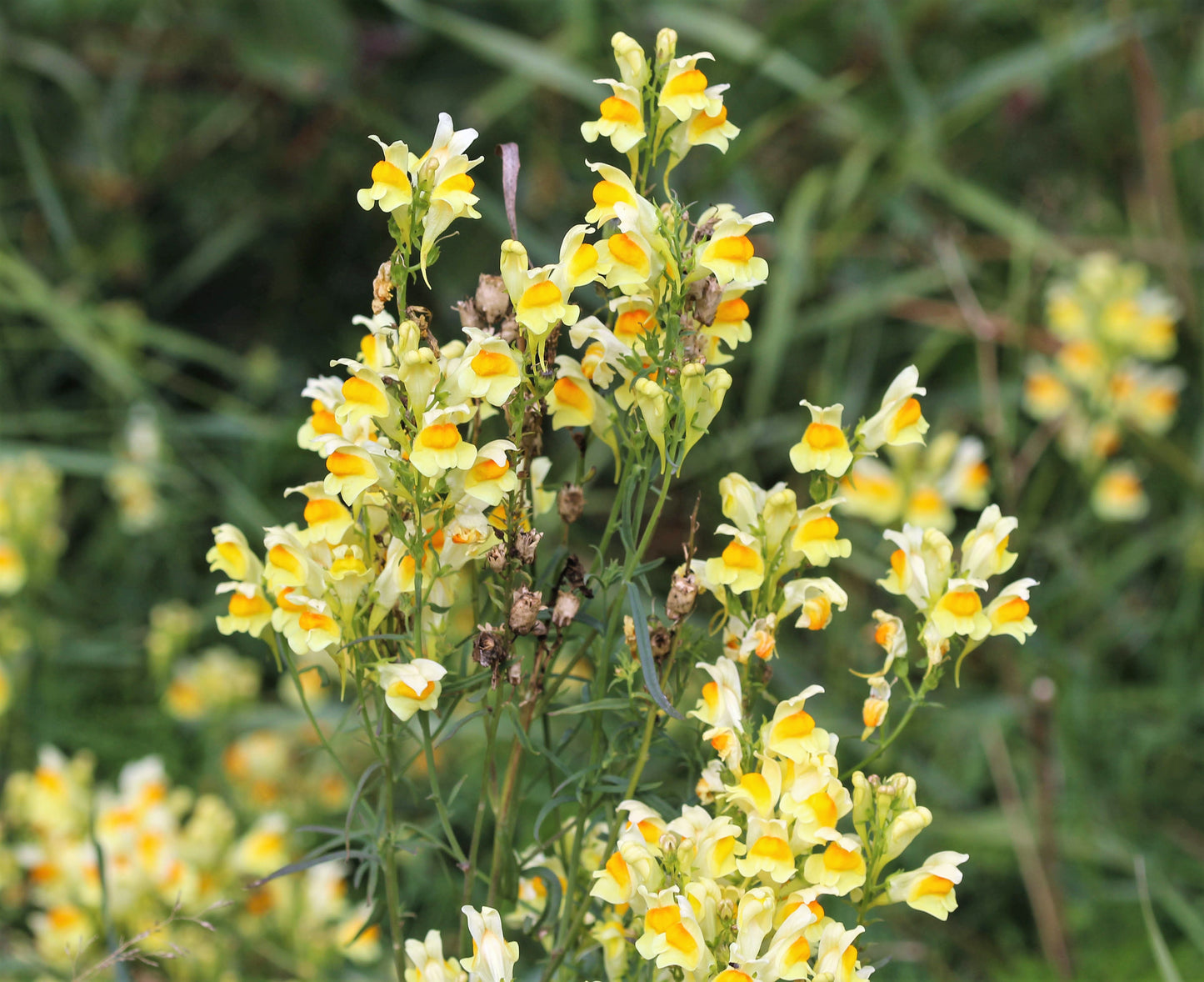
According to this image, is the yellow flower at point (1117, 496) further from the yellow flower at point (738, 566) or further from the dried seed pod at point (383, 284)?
the dried seed pod at point (383, 284)

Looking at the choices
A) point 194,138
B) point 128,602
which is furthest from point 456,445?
point 194,138

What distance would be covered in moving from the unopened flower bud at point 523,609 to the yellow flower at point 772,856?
17 centimetres

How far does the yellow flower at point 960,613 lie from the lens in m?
0.74

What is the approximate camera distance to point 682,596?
71 centimetres

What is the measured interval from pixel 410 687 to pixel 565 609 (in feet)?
0.34

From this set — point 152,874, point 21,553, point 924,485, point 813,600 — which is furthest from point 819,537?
point 21,553

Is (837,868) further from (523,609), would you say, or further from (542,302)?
(542,302)

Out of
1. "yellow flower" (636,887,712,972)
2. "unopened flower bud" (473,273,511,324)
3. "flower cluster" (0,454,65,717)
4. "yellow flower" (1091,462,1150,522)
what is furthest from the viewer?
"yellow flower" (1091,462,1150,522)

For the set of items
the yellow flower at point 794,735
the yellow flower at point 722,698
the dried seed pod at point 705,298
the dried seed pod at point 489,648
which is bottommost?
the yellow flower at point 794,735

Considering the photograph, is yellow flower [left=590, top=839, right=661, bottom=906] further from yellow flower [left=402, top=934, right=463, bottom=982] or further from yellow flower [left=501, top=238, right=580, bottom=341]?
yellow flower [left=501, top=238, right=580, bottom=341]

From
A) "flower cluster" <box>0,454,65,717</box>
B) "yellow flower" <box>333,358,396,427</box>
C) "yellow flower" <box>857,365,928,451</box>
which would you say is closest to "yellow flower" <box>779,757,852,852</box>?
"yellow flower" <box>857,365,928,451</box>

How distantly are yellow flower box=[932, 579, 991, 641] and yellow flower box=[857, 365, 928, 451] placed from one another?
0.32 ft

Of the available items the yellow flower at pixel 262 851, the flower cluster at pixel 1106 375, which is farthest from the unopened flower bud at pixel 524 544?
the flower cluster at pixel 1106 375

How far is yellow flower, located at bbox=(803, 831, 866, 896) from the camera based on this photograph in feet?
2.16
